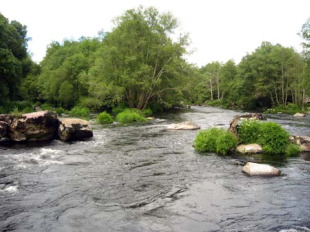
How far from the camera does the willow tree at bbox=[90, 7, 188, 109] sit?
42.7 m

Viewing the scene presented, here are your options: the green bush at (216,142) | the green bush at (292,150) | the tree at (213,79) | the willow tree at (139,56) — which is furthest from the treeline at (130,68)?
the tree at (213,79)

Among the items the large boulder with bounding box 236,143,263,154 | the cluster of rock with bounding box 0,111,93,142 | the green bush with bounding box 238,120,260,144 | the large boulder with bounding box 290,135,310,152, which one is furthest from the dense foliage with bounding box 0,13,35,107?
Answer: the large boulder with bounding box 290,135,310,152

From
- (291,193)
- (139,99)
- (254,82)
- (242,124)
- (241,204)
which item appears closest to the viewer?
(241,204)

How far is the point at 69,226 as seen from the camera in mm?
7297

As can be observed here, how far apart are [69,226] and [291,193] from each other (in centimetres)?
706

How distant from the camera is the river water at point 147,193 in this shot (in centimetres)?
751

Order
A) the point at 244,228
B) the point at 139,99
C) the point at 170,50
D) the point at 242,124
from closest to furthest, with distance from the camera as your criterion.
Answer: the point at 244,228, the point at 242,124, the point at 170,50, the point at 139,99

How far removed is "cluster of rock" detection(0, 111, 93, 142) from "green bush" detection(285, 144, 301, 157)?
43.1 ft

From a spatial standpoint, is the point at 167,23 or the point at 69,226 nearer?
the point at 69,226

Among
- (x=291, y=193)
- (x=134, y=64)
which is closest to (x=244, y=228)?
(x=291, y=193)

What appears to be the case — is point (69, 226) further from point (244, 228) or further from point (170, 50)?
point (170, 50)

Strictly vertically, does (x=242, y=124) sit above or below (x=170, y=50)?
below

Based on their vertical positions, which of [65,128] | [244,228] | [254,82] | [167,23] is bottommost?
[244,228]

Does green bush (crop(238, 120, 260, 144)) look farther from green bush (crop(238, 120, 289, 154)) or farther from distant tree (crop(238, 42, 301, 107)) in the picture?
distant tree (crop(238, 42, 301, 107))
